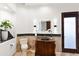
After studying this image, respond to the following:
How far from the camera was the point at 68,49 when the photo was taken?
1470 mm

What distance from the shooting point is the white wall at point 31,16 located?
1.50 metres

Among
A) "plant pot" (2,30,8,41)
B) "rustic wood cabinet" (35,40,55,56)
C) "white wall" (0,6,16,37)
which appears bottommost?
"rustic wood cabinet" (35,40,55,56)

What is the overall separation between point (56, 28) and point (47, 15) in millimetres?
208

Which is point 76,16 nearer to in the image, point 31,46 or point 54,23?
point 54,23

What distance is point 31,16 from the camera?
5.06 ft

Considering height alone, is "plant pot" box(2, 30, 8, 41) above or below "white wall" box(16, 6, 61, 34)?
below

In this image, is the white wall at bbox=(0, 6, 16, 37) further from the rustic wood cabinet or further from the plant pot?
the rustic wood cabinet

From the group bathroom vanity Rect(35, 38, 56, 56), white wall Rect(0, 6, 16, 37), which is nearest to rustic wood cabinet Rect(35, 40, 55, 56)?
bathroom vanity Rect(35, 38, 56, 56)

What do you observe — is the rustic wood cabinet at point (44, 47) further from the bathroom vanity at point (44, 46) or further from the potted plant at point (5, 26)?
the potted plant at point (5, 26)

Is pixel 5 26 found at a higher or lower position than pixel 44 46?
higher

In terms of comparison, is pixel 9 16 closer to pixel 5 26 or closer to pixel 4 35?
pixel 5 26

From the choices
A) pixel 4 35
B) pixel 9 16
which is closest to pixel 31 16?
pixel 9 16

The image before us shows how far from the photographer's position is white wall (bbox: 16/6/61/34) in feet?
4.92

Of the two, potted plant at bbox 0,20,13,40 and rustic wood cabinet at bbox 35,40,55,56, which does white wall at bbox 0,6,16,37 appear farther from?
rustic wood cabinet at bbox 35,40,55,56
